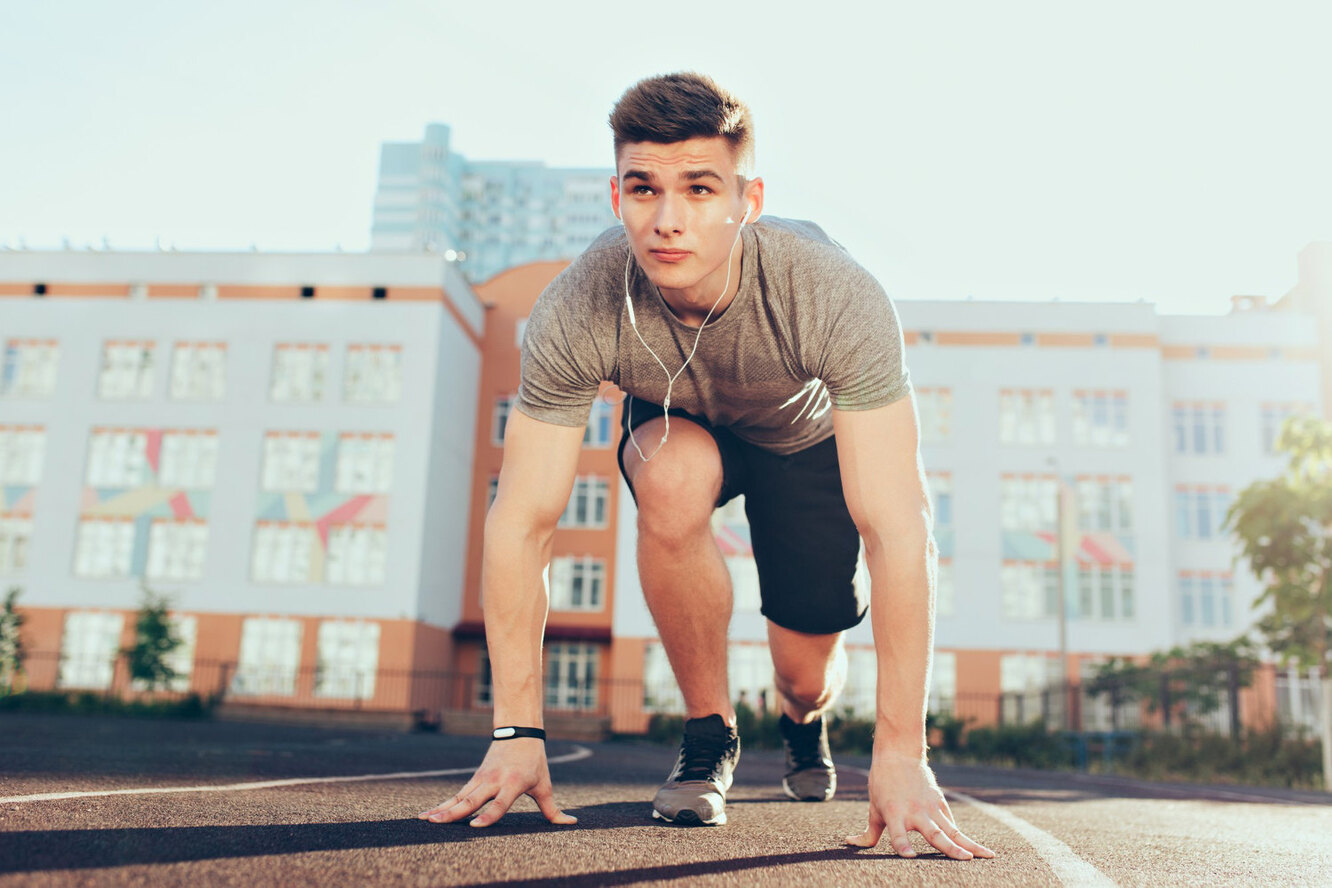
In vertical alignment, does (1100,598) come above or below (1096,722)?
above

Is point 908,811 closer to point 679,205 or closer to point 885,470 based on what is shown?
point 885,470

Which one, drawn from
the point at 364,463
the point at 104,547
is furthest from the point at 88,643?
the point at 364,463

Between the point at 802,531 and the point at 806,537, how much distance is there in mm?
24

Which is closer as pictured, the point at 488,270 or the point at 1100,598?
the point at 1100,598

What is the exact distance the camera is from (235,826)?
82.0 inches

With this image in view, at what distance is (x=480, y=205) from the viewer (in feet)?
355

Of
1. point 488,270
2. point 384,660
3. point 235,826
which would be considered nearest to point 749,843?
point 235,826

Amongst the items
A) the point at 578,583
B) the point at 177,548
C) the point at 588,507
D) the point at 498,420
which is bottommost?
the point at 578,583

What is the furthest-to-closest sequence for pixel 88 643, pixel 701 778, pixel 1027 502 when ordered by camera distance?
pixel 1027 502 < pixel 88 643 < pixel 701 778

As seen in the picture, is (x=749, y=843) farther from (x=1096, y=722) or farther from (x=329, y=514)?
(x=329, y=514)

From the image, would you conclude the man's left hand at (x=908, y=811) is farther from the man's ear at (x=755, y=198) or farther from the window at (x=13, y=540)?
the window at (x=13, y=540)

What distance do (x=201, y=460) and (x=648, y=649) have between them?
13.1 meters

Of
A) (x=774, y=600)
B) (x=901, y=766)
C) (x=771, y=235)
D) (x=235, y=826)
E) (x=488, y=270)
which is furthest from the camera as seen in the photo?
(x=488, y=270)

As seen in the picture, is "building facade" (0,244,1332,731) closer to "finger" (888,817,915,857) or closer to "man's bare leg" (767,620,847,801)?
"man's bare leg" (767,620,847,801)
